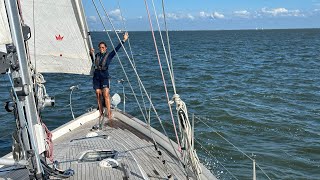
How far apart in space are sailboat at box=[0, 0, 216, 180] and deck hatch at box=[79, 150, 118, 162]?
0.01 metres

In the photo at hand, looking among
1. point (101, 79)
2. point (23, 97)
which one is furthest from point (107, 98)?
point (23, 97)

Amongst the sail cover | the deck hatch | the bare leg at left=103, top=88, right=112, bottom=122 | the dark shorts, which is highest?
the sail cover

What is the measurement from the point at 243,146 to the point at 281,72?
16.6 metres

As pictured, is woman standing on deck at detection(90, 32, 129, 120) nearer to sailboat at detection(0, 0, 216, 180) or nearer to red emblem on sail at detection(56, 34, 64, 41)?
sailboat at detection(0, 0, 216, 180)

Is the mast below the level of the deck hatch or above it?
above

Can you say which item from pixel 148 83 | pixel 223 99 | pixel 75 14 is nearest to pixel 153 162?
pixel 75 14

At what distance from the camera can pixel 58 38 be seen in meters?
9.09

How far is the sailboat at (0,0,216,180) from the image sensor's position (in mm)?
4008

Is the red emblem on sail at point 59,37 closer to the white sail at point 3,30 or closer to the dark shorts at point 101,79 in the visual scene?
the dark shorts at point 101,79

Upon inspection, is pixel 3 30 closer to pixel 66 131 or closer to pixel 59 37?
pixel 66 131

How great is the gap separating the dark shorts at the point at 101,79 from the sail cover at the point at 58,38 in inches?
15.4

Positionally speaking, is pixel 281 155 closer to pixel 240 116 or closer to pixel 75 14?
pixel 240 116

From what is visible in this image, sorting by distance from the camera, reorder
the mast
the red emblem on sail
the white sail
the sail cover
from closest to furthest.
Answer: the mast → the white sail → the sail cover → the red emblem on sail

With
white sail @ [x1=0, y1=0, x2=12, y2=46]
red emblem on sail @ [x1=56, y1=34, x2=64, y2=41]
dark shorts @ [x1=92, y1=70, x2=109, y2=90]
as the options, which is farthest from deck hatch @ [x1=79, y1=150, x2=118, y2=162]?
red emblem on sail @ [x1=56, y1=34, x2=64, y2=41]
